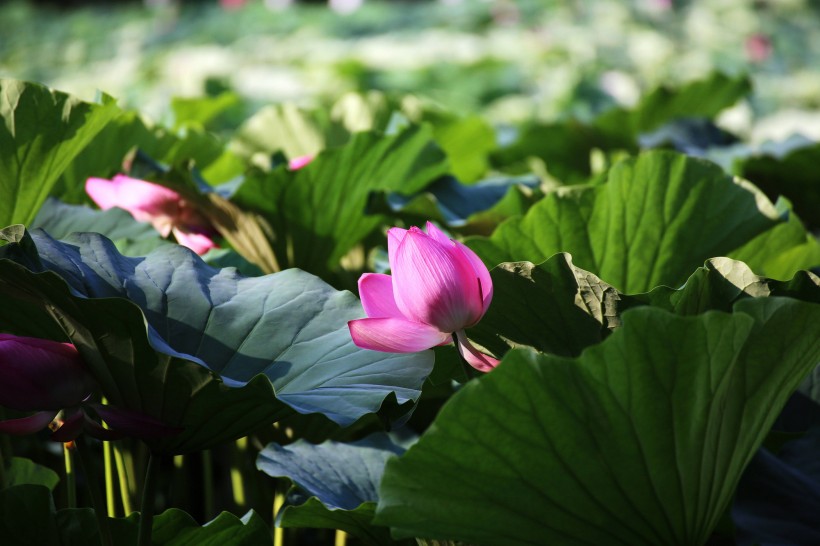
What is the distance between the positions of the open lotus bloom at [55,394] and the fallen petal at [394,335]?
0.52 feet

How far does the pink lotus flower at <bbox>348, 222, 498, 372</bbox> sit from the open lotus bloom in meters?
0.17

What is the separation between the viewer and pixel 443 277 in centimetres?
68

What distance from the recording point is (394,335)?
70 centimetres

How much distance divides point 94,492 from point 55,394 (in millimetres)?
98

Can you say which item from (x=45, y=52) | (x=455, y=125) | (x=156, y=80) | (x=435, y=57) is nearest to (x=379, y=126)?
(x=455, y=125)

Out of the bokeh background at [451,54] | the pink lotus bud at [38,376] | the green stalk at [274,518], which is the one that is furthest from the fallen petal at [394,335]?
the bokeh background at [451,54]

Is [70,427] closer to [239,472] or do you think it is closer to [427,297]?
[427,297]

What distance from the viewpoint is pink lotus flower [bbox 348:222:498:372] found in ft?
2.23

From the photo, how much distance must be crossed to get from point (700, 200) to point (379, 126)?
0.91 meters

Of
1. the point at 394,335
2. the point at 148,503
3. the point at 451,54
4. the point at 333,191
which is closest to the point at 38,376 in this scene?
the point at 148,503

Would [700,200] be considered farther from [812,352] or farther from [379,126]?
[379,126]

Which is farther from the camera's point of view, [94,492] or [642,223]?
[642,223]

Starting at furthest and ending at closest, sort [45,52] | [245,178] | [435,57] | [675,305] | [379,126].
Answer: [45,52] → [435,57] → [379,126] → [245,178] → [675,305]

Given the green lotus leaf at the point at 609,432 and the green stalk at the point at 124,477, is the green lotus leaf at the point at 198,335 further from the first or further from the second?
the green stalk at the point at 124,477
